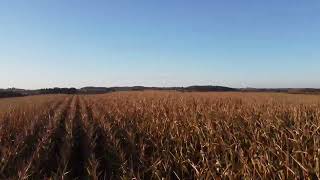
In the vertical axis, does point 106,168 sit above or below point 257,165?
below

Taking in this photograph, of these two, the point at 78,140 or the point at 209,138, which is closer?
the point at 209,138

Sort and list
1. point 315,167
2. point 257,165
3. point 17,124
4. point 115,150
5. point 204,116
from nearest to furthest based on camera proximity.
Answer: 1. point 315,167
2. point 257,165
3. point 115,150
4. point 204,116
5. point 17,124

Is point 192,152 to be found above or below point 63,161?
above

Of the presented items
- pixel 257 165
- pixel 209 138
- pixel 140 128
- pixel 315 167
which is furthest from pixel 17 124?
pixel 315 167

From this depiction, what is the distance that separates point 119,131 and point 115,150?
3.16 metres

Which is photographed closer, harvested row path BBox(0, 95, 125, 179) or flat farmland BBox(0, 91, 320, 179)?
flat farmland BBox(0, 91, 320, 179)

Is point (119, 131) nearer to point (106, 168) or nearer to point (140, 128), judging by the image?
point (140, 128)

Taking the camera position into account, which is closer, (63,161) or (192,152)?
(192,152)

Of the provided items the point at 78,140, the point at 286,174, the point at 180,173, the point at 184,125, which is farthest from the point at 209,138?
the point at 78,140

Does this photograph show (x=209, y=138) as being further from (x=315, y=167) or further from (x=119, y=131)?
(x=119, y=131)

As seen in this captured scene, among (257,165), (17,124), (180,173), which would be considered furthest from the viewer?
(17,124)

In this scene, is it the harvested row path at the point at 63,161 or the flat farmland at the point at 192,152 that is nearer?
the flat farmland at the point at 192,152

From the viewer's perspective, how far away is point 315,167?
4551 mm

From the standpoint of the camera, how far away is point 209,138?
24.5ft
